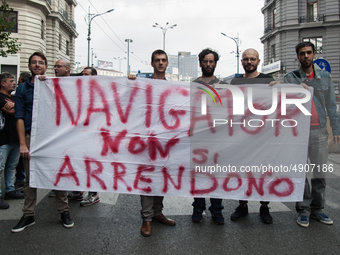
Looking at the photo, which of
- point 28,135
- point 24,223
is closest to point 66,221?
point 24,223

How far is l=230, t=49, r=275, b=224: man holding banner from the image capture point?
337 centimetres

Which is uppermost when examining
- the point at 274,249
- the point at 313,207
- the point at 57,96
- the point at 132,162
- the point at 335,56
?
the point at 335,56

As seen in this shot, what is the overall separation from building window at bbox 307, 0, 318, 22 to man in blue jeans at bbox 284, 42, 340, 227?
33.2 m

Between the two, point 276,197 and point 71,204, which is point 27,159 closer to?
point 71,204

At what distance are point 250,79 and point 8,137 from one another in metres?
3.34

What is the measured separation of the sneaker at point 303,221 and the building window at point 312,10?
33.9m

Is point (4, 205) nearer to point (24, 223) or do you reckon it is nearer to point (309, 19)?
point (24, 223)

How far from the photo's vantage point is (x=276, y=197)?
3162 millimetres

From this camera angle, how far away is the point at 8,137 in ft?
13.3

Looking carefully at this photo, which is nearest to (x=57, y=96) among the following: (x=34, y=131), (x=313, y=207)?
(x=34, y=131)

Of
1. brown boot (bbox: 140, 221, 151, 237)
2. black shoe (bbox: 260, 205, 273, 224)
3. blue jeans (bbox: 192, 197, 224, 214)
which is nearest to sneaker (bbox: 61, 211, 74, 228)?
brown boot (bbox: 140, 221, 151, 237)

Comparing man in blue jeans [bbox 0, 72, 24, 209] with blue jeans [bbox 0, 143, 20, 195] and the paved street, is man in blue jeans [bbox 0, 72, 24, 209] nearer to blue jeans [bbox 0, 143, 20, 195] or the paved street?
blue jeans [bbox 0, 143, 20, 195]

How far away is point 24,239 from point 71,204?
42.7 inches

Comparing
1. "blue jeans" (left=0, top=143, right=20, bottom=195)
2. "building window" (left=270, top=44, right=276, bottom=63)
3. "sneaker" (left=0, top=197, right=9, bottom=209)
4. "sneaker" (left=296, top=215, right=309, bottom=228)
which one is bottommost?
"sneaker" (left=296, top=215, right=309, bottom=228)
